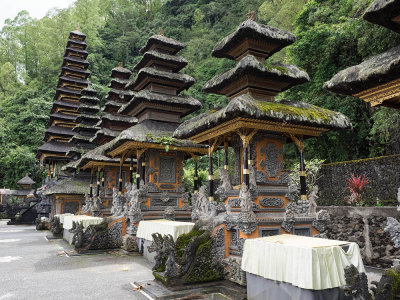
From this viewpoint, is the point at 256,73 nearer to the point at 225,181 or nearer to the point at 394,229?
the point at 225,181

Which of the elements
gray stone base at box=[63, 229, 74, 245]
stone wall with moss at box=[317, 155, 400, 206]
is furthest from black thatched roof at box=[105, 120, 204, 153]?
stone wall with moss at box=[317, 155, 400, 206]

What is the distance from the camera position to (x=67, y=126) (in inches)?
1257

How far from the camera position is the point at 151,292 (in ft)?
21.9

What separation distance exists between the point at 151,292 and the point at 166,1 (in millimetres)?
53395

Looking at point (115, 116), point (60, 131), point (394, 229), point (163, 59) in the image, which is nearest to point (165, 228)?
point (394, 229)

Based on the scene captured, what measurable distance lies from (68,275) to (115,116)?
12.7 metres

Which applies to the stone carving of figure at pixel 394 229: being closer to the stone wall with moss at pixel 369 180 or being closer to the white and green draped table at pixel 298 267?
the white and green draped table at pixel 298 267

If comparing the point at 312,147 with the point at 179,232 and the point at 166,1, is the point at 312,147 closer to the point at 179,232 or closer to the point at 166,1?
the point at 179,232

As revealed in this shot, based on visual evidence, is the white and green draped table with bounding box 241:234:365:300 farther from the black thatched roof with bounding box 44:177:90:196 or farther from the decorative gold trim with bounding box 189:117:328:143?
the black thatched roof with bounding box 44:177:90:196

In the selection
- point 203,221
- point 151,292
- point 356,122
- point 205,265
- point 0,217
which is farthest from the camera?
point 0,217

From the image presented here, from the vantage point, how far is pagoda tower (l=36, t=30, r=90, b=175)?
29.7 meters

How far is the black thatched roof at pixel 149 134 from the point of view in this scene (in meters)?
12.8

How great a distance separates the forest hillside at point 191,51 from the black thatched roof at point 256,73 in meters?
5.26

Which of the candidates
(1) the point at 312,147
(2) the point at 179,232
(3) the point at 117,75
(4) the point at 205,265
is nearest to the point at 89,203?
(3) the point at 117,75
